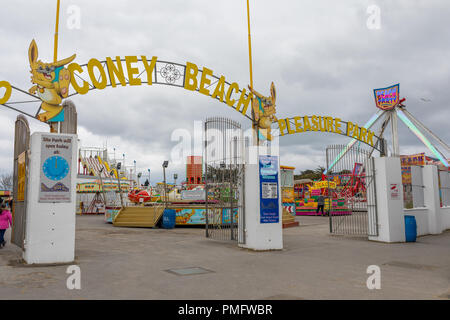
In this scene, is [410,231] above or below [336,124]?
below

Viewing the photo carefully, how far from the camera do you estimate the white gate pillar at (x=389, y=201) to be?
1323 centimetres

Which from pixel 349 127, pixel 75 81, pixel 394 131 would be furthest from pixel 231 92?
pixel 394 131

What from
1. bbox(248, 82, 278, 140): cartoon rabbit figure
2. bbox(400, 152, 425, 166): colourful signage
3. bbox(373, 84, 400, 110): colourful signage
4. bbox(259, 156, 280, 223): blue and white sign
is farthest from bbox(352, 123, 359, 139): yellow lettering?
bbox(373, 84, 400, 110): colourful signage

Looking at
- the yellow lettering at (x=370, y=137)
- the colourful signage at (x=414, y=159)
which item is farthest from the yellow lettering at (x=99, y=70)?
the colourful signage at (x=414, y=159)

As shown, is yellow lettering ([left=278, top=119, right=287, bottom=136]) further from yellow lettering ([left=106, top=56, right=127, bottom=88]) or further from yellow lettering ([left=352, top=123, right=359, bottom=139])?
yellow lettering ([left=106, top=56, right=127, bottom=88])

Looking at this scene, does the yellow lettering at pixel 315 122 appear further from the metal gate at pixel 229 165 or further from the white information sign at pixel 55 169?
the white information sign at pixel 55 169

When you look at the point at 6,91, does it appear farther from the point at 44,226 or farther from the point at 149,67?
the point at 149,67

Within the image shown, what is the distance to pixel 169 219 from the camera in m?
19.8

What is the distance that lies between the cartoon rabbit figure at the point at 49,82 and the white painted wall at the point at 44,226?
102 cm

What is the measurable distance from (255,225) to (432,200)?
9760mm

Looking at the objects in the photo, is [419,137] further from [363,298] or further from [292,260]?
[363,298]

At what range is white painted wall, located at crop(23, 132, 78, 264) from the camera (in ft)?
28.6
